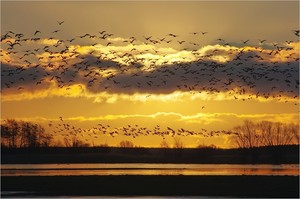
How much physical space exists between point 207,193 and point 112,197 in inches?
351

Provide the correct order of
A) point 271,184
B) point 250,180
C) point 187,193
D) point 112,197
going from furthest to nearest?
point 250,180 < point 271,184 < point 187,193 < point 112,197

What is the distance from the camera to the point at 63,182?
69812mm

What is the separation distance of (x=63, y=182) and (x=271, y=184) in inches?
766

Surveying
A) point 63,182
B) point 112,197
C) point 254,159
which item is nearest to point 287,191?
point 112,197

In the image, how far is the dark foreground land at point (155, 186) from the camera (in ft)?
196

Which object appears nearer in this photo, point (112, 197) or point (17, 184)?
point (112, 197)

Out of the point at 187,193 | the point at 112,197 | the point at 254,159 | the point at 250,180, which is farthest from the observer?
the point at 254,159

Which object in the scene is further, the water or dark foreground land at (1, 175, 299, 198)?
the water

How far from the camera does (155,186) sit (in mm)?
66875

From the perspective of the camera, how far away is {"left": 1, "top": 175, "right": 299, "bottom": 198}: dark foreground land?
59781mm

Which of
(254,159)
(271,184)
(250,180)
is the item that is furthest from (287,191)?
(254,159)

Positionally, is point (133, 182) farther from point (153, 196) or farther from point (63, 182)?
point (153, 196)

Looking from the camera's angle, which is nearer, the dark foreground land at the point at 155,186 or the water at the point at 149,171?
the dark foreground land at the point at 155,186

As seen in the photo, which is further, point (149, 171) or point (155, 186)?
point (149, 171)
